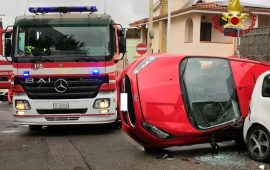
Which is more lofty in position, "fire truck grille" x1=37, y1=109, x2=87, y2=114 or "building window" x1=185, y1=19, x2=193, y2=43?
"building window" x1=185, y1=19, x2=193, y2=43

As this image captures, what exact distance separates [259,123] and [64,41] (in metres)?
4.97

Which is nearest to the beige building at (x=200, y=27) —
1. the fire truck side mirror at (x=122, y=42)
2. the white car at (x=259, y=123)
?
the fire truck side mirror at (x=122, y=42)

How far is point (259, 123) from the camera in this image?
7523 millimetres

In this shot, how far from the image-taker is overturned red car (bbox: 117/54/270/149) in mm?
8047

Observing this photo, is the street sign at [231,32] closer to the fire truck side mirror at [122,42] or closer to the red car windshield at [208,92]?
the fire truck side mirror at [122,42]

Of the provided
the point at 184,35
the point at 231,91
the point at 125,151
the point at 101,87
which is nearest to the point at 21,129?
the point at 101,87

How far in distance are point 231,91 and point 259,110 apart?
0.96m

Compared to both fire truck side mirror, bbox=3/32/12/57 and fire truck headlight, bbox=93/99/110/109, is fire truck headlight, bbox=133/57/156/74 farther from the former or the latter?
fire truck side mirror, bbox=3/32/12/57

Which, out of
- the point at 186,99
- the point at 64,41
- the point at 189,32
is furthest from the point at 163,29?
the point at 186,99

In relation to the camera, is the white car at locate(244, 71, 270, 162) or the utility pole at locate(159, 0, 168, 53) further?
the utility pole at locate(159, 0, 168, 53)

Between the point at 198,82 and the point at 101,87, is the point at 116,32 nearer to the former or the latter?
the point at 101,87

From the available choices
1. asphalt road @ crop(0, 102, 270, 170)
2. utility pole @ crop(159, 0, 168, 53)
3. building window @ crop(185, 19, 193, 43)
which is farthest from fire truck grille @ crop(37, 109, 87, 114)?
utility pole @ crop(159, 0, 168, 53)

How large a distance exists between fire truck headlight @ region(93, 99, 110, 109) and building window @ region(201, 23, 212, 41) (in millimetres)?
24737

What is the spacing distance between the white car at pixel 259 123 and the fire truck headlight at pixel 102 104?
3614mm
